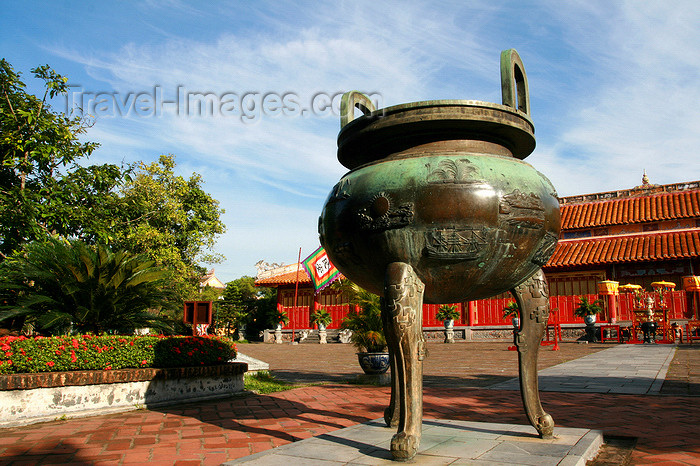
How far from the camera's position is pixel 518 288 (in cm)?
365

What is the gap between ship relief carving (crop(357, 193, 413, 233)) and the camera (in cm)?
296

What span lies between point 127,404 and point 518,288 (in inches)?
178

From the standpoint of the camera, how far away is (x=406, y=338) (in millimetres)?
2949

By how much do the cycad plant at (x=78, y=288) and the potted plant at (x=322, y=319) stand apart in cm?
2012

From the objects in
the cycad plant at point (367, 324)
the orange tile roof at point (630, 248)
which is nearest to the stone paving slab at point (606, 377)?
the cycad plant at point (367, 324)

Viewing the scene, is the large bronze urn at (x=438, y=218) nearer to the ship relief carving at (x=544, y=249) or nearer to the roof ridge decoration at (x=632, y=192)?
the ship relief carving at (x=544, y=249)

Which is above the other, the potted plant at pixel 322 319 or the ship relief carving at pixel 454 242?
the ship relief carving at pixel 454 242

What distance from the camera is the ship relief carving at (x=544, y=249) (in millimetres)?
3293

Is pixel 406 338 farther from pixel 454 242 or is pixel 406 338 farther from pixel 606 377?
pixel 606 377

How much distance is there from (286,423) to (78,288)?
3855mm

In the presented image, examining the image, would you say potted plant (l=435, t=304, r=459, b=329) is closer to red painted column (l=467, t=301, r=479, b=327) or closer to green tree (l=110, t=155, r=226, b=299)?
red painted column (l=467, t=301, r=479, b=327)

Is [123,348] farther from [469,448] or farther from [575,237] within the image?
[575,237]

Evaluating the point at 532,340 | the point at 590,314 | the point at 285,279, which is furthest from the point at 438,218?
the point at 285,279

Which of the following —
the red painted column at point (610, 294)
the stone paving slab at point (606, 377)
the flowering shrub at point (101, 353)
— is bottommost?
the stone paving slab at point (606, 377)
